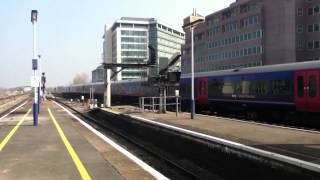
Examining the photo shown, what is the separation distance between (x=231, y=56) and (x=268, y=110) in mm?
74598

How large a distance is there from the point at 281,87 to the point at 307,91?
2327 mm

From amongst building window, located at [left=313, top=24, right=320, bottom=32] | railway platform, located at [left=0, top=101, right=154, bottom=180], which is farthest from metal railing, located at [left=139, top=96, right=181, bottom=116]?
building window, located at [left=313, top=24, right=320, bottom=32]

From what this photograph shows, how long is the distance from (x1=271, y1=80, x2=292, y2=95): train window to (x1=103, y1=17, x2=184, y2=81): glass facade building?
12218 cm

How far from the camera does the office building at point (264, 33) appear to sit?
8481 centimetres

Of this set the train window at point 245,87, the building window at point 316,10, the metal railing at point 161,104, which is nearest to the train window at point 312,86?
the train window at point 245,87

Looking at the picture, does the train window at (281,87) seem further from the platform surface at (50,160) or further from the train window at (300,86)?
the platform surface at (50,160)

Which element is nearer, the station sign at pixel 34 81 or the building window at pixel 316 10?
the station sign at pixel 34 81

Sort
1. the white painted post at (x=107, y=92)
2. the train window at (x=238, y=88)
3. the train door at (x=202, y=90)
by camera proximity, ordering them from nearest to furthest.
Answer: the train window at (x=238, y=88) < the train door at (x=202, y=90) < the white painted post at (x=107, y=92)

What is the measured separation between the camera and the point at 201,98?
35.8 m

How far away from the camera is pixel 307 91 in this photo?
76.4 ft

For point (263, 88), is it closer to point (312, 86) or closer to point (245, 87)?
point (245, 87)

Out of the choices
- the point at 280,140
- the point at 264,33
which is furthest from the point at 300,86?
the point at 264,33

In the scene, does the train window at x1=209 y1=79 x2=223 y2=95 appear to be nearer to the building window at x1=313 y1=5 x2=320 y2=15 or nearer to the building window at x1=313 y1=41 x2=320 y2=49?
the building window at x1=313 y1=41 x2=320 y2=49

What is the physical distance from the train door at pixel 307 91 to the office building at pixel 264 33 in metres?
61.9
